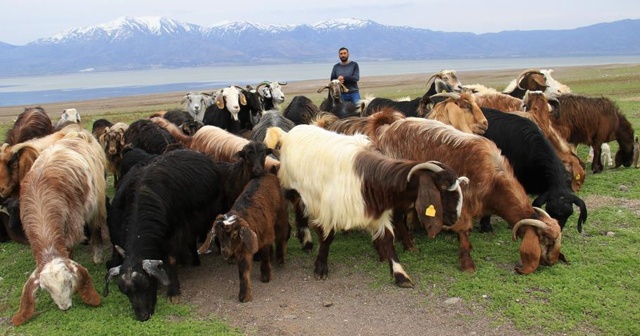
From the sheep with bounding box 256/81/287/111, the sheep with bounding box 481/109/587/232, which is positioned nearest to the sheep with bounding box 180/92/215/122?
the sheep with bounding box 256/81/287/111

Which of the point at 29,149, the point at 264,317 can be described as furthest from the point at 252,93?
the point at 264,317

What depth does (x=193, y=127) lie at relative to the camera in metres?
10.2

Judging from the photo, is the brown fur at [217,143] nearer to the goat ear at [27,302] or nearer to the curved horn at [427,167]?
the curved horn at [427,167]

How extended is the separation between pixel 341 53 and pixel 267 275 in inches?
286

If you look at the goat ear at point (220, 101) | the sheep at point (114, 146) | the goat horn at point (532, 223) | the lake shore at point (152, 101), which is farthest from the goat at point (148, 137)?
the lake shore at point (152, 101)

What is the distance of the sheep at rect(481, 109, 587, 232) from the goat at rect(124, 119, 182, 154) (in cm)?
524

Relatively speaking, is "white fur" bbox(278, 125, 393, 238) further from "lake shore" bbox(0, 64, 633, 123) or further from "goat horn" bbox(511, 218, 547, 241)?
"lake shore" bbox(0, 64, 633, 123)

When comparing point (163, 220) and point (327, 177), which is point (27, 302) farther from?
point (327, 177)

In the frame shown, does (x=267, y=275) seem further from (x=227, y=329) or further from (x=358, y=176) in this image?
(x=358, y=176)

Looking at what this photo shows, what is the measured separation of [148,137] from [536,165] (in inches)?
244

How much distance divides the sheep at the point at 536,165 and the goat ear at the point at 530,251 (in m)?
0.84

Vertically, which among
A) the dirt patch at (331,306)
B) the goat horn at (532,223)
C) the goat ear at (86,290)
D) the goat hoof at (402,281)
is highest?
the goat horn at (532,223)

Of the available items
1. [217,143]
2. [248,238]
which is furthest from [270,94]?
[248,238]

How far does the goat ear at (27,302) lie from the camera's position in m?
5.48
